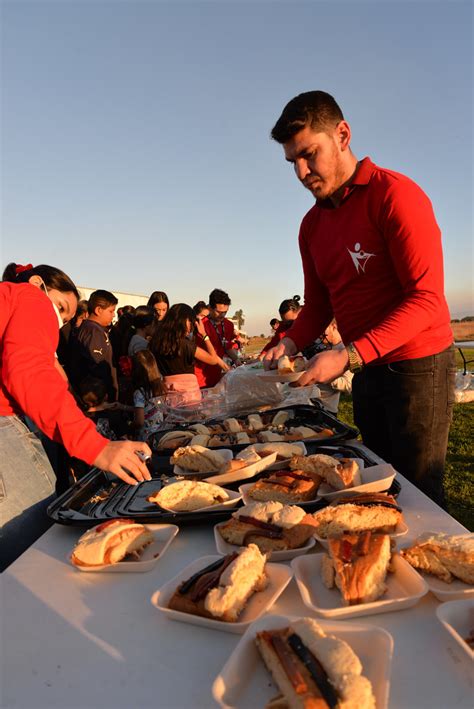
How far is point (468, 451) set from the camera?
20.8 feet

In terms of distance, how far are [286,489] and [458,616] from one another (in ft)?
2.43

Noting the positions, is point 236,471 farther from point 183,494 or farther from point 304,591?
point 304,591

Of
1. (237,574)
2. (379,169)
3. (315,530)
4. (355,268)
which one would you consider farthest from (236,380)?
(237,574)

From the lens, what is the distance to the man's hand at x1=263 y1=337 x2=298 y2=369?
2559mm

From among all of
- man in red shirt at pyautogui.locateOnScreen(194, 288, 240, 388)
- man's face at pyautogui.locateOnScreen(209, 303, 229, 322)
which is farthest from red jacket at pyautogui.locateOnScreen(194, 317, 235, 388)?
man's face at pyautogui.locateOnScreen(209, 303, 229, 322)

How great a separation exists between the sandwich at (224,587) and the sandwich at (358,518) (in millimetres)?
268

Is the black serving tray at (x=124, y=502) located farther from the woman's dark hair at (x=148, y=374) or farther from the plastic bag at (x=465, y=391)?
the plastic bag at (x=465, y=391)

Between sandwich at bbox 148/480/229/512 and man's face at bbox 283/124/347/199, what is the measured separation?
155 cm

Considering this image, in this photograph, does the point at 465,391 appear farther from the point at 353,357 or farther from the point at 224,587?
the point at 224,587

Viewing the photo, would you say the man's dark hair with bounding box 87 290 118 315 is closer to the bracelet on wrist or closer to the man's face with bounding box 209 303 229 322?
the man's face with bounding box 209 303 229 322

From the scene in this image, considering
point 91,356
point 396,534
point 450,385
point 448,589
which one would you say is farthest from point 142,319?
point 448,589

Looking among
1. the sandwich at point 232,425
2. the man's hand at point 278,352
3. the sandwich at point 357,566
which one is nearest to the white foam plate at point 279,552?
the sandwich at point 357,566

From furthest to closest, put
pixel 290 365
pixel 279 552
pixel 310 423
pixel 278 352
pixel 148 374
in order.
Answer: pixel 148 374 → pixel 310 423 → pixel 278 352 → pixel 290 365 → pixel 279 552

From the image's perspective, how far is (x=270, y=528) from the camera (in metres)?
1.37
